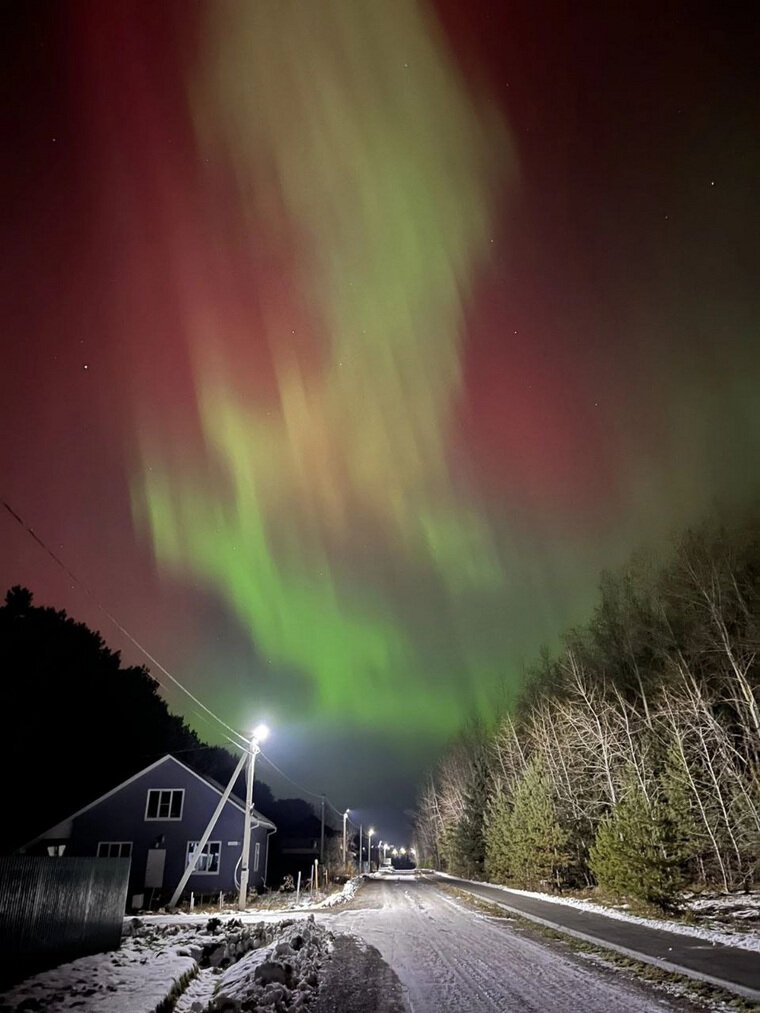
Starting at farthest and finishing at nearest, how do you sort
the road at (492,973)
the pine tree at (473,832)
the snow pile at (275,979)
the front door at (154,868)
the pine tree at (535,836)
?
the pine tree at (473,832) → the front door at (154,868) → the pine tree at (535,836) → the snow pile at (275,979) → the road at (492,973)

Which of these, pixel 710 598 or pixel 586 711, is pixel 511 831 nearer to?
pixel 586 711

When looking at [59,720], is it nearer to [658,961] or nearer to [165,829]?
[165,829]

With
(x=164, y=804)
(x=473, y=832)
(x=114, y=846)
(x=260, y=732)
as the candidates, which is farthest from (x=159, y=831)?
(x=473, y=832)

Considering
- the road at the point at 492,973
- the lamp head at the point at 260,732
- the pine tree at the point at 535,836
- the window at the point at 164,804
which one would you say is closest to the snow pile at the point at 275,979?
the road at the point at 492,973

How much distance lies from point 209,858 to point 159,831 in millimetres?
3206

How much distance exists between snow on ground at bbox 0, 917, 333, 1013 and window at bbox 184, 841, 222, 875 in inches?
832

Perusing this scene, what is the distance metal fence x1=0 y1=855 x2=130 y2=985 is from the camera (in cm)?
1116

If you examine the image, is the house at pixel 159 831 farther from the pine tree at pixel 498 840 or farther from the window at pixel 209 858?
the pine tree at pixel 498 840

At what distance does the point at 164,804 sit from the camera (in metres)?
36.8

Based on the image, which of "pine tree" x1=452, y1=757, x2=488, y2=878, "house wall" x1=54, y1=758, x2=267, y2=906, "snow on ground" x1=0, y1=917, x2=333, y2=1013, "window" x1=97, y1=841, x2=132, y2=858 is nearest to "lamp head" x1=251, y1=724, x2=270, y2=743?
"snow on ground" x1=0, y1=917, x2=333, y2=1013

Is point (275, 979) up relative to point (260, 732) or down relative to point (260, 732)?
down

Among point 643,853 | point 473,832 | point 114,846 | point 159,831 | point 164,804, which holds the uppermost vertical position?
point 164,804

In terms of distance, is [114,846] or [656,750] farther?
[114,846]

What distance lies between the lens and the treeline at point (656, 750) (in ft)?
67.1
